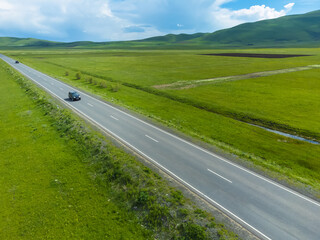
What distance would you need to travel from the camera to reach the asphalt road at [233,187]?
43.7 ft

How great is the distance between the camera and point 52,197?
16109 mm

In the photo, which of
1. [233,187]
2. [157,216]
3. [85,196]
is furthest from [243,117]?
[85,196]

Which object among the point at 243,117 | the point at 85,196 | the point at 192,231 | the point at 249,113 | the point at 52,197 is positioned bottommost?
the point at 52,197

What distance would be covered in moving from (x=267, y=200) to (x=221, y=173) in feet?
14.4

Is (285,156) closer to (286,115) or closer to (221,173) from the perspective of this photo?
(221,173)

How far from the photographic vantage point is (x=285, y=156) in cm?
2247

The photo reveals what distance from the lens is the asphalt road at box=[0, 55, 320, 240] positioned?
13.3 meters

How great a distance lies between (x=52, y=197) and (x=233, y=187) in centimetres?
1585

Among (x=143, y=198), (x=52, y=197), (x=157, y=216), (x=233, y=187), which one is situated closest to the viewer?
(x=157, y=216)

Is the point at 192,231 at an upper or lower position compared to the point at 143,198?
upper

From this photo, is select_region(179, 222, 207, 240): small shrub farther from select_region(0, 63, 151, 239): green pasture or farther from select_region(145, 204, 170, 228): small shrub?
select_region(0, 63, 151, 239): green pasture

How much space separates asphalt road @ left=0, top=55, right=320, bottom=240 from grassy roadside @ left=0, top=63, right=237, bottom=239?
2.16 m

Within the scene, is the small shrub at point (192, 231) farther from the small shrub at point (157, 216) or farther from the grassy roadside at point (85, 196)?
the small shrub at point (157, 216)

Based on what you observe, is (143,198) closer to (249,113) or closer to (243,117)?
(243,117)
